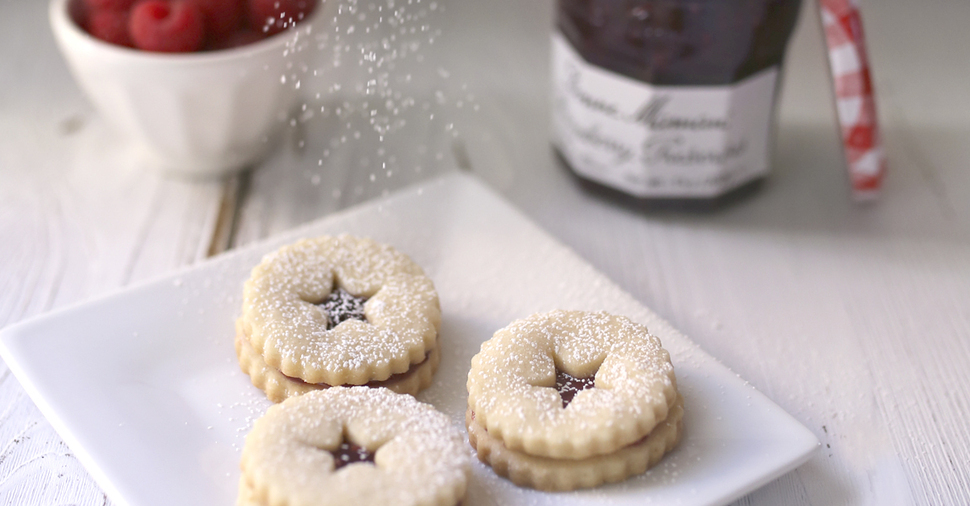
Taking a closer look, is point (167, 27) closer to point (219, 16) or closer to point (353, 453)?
point (219, 16)

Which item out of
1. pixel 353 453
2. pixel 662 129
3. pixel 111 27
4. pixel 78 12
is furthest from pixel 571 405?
pixel 78 12

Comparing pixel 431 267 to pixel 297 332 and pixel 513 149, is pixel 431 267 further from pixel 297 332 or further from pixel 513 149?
pixel 513 149

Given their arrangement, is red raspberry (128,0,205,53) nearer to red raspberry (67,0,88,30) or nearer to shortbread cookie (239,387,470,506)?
red raspberry (67,0,88,30)

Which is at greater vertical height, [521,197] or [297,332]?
[297,332]

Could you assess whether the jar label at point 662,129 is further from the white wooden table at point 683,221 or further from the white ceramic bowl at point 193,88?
the white ceramic bowl at point 193,88

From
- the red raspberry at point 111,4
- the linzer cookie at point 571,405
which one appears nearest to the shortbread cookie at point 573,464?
the linzer cookie at point 571,405

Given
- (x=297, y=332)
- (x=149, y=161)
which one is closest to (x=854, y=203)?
(x=297, y=332)
